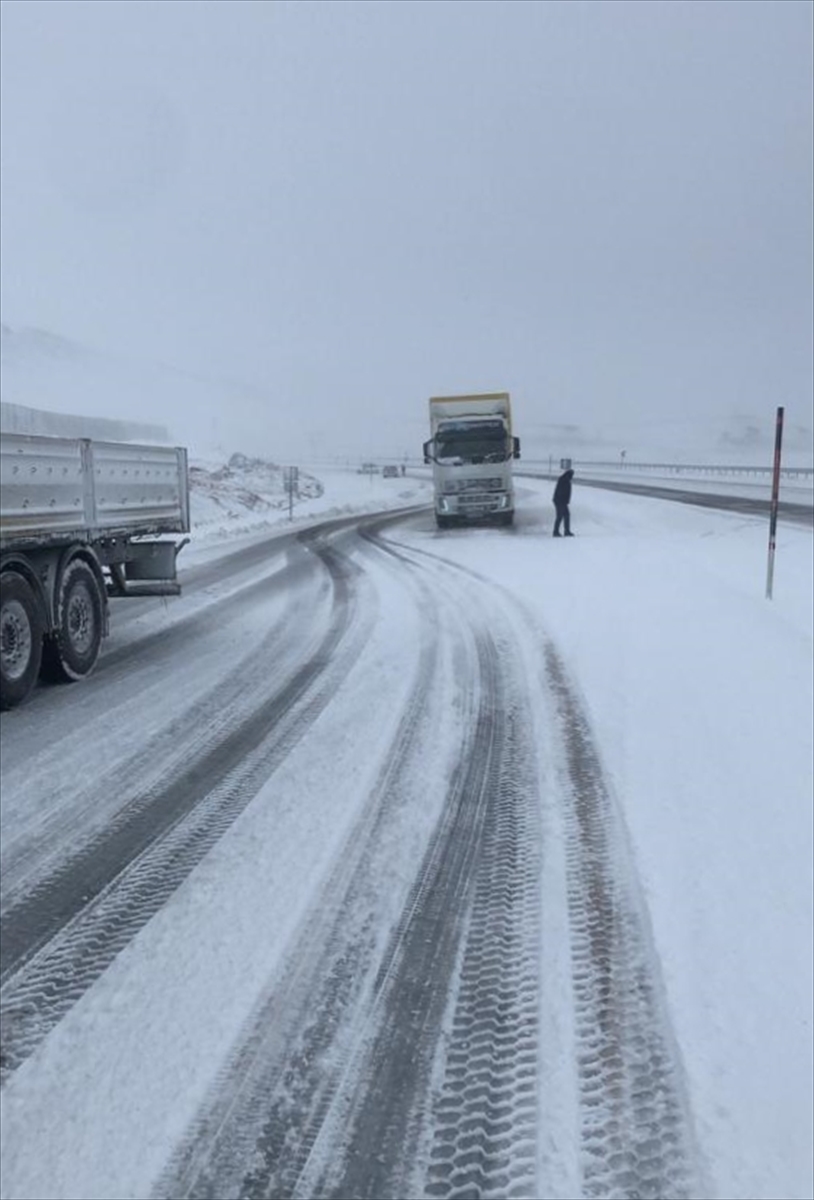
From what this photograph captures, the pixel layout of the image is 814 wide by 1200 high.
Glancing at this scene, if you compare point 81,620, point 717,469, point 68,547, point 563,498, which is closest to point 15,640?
point 81,620

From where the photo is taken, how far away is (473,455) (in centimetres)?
2480

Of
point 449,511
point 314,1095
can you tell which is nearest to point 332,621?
point 314,1095

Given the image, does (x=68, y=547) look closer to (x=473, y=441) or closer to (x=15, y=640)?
(x=15, y=640)

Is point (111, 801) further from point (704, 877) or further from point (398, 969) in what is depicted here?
point (704, 877)

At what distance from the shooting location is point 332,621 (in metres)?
10.9

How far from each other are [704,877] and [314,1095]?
82.0 inches

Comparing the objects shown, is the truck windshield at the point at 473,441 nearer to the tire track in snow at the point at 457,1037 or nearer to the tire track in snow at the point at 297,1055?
the tire track in snow at the point at 457,1037

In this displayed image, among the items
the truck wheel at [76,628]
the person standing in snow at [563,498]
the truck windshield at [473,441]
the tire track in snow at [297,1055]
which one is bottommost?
the tire track in snow at [297,1055]

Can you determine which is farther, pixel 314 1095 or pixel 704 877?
pixel 704 877

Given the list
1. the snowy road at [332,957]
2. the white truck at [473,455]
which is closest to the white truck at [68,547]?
the snowy road at [332,957]

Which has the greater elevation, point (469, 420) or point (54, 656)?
point (469, 420)

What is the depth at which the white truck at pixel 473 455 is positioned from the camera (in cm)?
2480

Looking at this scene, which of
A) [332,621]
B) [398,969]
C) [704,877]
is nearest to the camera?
[398,969]

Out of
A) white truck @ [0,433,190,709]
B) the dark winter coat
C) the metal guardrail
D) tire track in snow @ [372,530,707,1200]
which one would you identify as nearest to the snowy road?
tire track in snow @ [372,530,707,1200]
